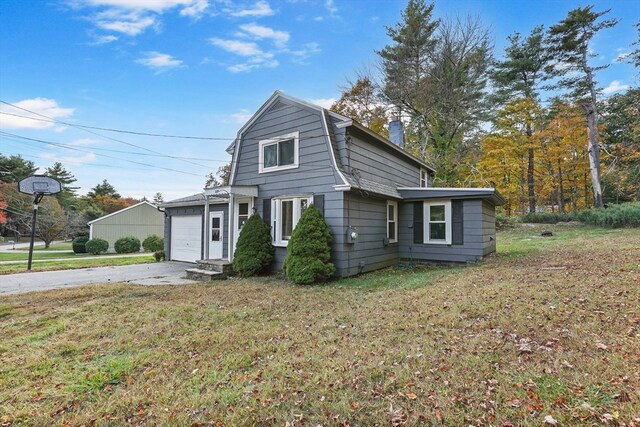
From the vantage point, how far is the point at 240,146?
419 inches

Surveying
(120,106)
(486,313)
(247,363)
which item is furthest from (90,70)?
(486,313)

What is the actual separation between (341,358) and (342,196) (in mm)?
5169

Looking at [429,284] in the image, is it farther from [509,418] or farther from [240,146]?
[240,146]

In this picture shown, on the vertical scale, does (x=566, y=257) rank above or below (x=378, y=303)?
above

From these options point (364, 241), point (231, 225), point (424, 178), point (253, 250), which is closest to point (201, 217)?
point (231, 225)

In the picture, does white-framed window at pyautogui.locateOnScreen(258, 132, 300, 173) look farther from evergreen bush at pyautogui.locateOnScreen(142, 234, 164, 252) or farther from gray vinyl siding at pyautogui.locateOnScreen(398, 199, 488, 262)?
evergreen bush at pyautogui.locateOnScreen(142, 234, 164, 252)

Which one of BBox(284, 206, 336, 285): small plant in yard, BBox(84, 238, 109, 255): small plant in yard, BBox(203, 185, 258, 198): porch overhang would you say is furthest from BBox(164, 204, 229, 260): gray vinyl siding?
BBox(84, 238, 109, 255): small plant in yard

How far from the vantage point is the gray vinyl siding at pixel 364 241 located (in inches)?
321

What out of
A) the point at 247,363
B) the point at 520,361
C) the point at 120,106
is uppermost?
the point at 120,106

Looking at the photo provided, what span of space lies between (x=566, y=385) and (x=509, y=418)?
72cm

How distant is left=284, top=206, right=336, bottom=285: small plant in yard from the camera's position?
7.67 m

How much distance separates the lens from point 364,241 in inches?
350

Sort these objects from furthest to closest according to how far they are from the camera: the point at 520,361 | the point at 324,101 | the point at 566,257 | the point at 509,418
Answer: the point at 324,101 → the point at 566,257 → the point at 520,361 → the point at 509,418

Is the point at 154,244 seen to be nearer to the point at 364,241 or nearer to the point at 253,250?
the point at 253,250
